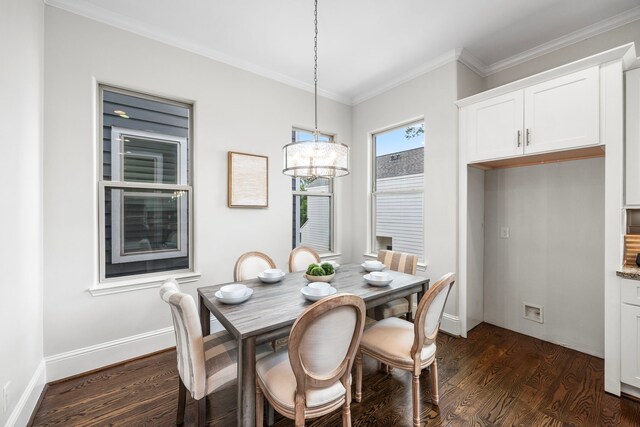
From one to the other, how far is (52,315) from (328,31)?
3383 mm

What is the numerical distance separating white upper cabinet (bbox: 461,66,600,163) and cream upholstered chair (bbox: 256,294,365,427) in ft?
7.44

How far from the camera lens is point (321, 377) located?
1.34 meters

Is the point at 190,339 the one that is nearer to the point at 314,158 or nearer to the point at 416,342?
the point at 416,342

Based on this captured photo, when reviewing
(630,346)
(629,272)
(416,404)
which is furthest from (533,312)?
(416,404)

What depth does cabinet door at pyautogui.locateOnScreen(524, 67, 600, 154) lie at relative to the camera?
2131 millimetres

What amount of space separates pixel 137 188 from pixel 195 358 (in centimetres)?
191

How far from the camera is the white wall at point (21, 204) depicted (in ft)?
4.99

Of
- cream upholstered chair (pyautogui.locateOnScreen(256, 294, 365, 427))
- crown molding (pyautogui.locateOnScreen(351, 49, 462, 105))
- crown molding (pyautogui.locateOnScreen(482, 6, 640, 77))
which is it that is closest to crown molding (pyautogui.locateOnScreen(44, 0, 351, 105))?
crown molding (pyautogui.locateOnScreen(351, 49, 462, 105))

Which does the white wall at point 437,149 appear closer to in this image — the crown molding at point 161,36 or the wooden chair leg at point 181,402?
the crown molding at point 161,36

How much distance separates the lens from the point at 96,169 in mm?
2404

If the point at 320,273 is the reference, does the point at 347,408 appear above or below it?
below

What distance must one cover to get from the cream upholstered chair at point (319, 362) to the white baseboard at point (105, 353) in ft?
5.44

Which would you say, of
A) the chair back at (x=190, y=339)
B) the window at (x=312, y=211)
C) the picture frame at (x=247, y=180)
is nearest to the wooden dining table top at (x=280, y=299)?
the chair back at (x=190, y=339)

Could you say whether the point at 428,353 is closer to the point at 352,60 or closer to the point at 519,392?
the point at 519,392
